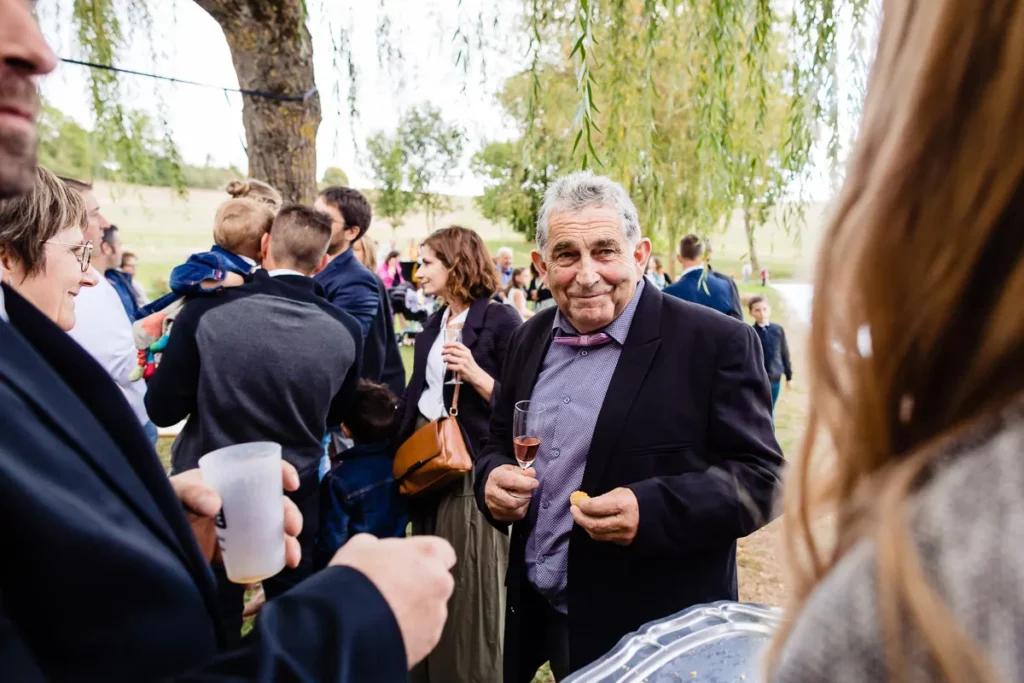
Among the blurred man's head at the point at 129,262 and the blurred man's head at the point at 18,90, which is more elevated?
the blurred man's head at the point at 18,90

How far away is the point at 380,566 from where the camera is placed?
0.90m

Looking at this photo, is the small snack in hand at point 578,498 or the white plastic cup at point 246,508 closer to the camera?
the white plastic cup at point 246,508

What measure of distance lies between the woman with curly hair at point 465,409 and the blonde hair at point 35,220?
1650 millimetres

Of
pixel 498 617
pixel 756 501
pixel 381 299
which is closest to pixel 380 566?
pixel 756 501

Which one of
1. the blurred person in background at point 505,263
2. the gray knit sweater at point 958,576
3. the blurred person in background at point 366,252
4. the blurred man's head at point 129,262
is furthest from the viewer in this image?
the blurred person in background at point 505,263

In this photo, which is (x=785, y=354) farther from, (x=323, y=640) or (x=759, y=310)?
(x=323, y=640)

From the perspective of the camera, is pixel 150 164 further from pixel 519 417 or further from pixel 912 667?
pixel 912 667

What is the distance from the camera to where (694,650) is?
1.28 m

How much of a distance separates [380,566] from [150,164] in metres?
3.60

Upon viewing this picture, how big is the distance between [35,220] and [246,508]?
158 centimetres

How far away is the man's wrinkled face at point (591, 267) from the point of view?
6.93 feet

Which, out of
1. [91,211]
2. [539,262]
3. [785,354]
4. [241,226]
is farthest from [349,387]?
[785,354]

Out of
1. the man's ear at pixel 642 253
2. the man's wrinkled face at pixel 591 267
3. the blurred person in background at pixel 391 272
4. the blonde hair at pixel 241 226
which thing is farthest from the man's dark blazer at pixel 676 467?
the blurred person in background at pixel 391 272

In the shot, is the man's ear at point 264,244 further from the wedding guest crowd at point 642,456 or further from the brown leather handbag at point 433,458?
the brown leather handbag at point 433,458
